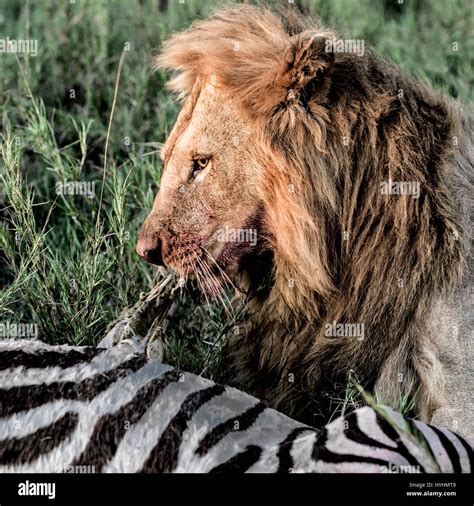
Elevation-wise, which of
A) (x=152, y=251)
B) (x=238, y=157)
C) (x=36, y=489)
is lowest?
(x=36, y=489)

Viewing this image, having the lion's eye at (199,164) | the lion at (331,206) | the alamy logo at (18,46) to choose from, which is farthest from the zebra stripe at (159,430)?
the alamy logo at (18,46)

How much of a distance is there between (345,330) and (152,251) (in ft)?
2.57

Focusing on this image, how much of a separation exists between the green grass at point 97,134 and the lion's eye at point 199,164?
1.48 ft

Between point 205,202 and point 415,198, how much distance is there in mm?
764

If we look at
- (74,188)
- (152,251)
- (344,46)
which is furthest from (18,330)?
(344,46)

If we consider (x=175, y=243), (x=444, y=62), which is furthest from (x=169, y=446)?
(x=444, y=62)

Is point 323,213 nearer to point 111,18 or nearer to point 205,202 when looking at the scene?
point 205,202

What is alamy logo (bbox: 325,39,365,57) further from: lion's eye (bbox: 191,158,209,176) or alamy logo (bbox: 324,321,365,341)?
alamy logo (bbox: 324,321,365,341)

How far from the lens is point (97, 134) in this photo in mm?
5656

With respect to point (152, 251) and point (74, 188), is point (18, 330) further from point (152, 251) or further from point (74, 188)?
point (74, 188)

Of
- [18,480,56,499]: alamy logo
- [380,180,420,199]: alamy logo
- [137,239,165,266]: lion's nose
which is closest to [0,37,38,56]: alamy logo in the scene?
[137,239,165,266]: lion's nose

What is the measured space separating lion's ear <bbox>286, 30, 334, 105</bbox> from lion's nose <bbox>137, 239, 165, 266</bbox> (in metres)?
0.75

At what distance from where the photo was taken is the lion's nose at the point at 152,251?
151 inches

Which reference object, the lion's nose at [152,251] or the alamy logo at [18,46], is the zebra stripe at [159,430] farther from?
the alamy logo at [18,46]
